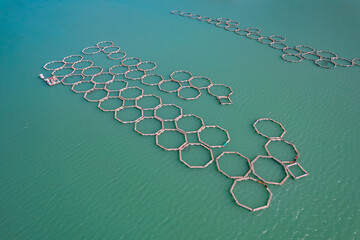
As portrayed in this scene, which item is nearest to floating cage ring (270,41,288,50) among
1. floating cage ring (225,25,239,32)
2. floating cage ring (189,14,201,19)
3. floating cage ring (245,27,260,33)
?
floating cage ring (245,27,260,33)

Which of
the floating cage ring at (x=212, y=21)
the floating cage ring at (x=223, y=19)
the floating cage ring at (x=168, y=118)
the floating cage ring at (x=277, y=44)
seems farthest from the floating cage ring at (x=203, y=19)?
the floating cage ring at (x=168, y=118)

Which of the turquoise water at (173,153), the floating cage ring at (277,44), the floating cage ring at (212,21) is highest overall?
the floating cage ring at (212,21)

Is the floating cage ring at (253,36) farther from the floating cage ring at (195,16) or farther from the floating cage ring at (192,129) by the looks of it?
the floating cage ring at (192,129)

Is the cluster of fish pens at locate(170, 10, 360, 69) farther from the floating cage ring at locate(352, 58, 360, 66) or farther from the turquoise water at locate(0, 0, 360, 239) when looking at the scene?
the turquoise water at locate(0, 0, 360, 239)

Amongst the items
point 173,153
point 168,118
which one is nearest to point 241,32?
point 168,118

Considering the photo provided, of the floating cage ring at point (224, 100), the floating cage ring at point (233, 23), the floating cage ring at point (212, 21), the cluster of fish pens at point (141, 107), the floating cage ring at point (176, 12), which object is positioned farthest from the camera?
the floating cage ring at point (176, 12)

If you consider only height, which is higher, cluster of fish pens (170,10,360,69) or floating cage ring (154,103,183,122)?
cluster of fish pens (170,10,360,69)

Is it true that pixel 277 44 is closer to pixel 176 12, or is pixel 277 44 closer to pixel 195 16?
pixel 195 16
